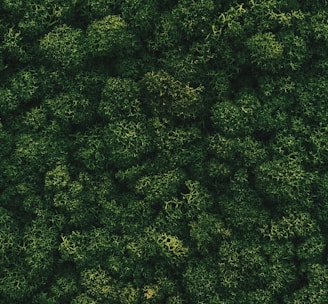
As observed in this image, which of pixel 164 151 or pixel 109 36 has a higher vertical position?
pixel 109 36

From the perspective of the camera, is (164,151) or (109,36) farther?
(164,151)

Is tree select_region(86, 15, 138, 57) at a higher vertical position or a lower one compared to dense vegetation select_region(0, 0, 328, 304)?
higher

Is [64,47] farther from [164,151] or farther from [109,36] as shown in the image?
[164,151]

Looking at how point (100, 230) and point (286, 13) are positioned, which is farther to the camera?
point (100, 230)

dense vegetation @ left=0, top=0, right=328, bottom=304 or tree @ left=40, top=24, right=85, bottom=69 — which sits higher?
tree @ left=40, top=24, right=85, bottom=69

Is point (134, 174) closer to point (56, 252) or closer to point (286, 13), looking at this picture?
point (56, 252)

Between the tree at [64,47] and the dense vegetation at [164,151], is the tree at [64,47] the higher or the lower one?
the higher one

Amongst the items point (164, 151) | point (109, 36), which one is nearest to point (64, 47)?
point (109, 36)

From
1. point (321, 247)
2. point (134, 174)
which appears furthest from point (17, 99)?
point (321, 247)
